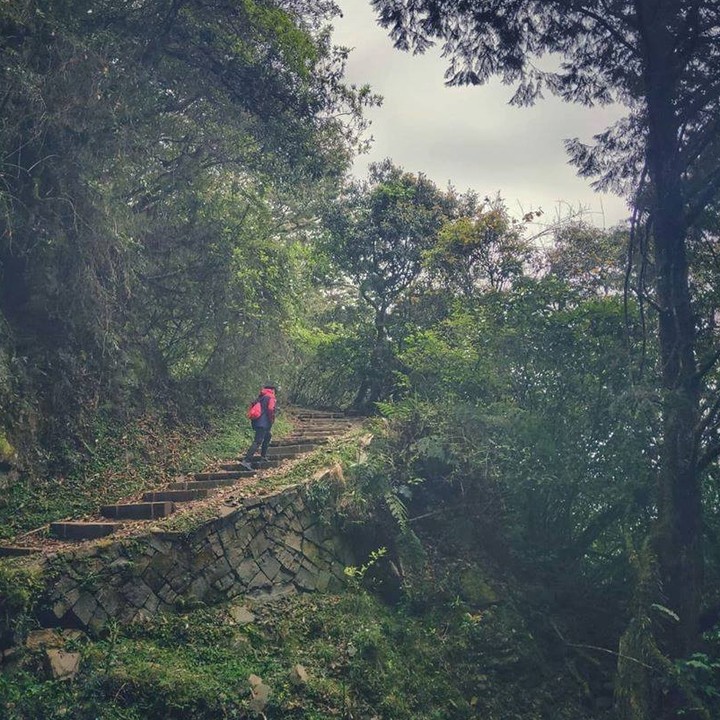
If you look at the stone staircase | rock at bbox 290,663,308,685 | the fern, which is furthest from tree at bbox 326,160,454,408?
rock at bbox 290,663,308,685

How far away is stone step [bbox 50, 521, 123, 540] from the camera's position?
355 inches

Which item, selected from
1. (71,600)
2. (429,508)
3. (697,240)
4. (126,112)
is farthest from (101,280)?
(697,240)

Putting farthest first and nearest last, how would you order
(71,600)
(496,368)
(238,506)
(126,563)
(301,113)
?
(301,113) → (496,368) → (238,506) → (126,563) → (71,600)

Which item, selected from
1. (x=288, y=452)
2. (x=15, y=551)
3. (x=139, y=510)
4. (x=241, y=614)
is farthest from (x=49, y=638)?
(x=288, y=452)

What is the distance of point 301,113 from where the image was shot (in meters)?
13.9

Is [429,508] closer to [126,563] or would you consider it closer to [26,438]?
[126,563]

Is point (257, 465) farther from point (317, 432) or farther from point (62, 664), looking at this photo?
point (62, 664)

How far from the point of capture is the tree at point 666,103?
28.0 feet

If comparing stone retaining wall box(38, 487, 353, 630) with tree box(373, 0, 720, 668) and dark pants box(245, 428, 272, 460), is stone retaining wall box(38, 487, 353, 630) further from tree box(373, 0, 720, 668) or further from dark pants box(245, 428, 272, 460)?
tree box(373, 0, 720, 668)

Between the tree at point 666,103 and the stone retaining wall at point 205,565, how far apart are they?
4916 millimetres

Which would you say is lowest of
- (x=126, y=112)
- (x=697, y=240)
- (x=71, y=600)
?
(x=71, y=600)

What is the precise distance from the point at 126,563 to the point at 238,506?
5.96ft

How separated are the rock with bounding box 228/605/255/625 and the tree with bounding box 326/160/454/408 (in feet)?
33.9

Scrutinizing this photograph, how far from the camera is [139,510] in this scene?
955 centimetres
